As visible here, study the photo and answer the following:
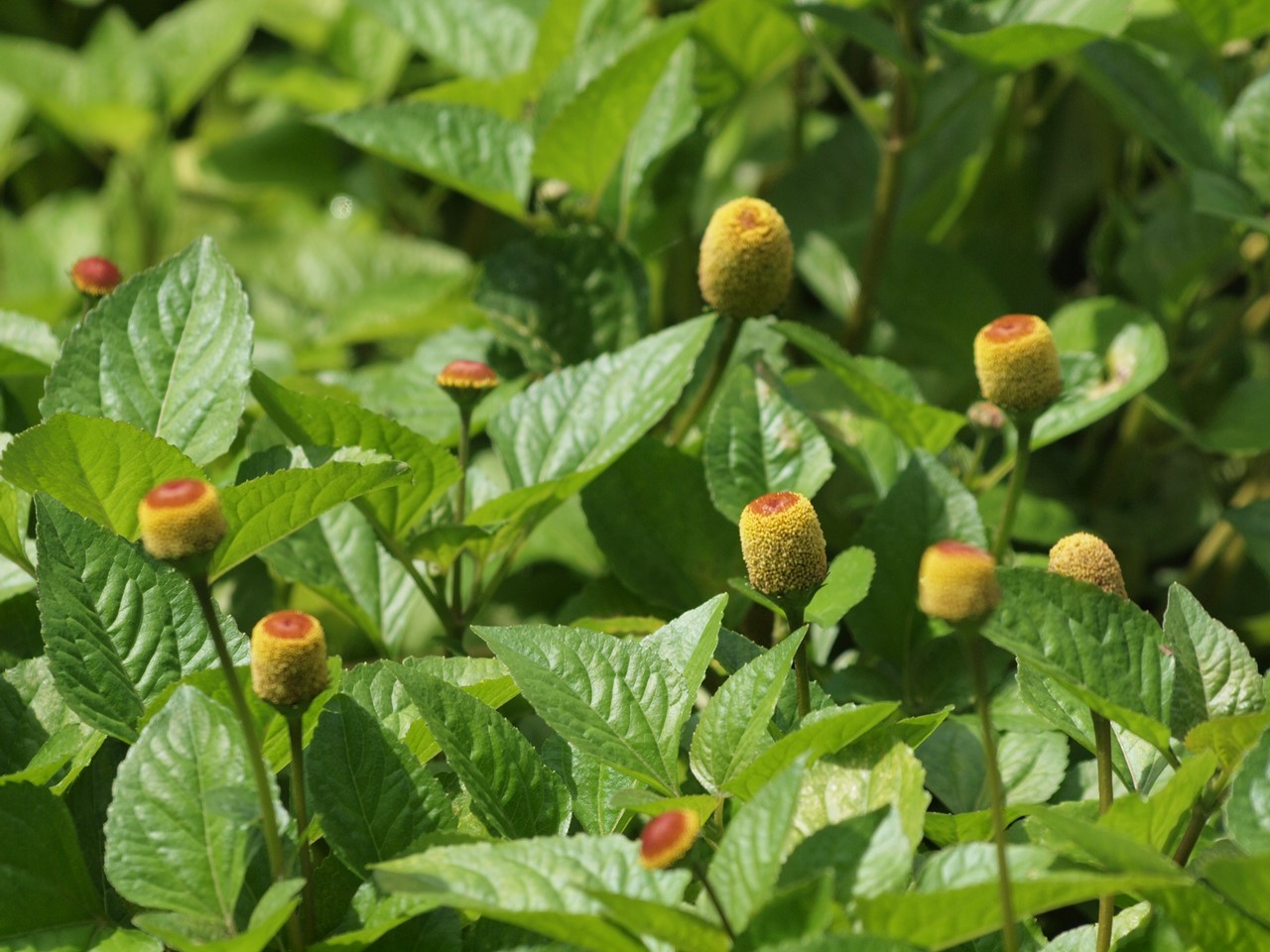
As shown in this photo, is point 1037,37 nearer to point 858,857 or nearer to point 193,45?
point 858,857

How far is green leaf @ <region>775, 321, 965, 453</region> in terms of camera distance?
1212 mm

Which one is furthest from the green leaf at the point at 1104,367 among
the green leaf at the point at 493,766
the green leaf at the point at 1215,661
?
the green leaf at the point at 493,766

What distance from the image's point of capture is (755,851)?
A: 741mm

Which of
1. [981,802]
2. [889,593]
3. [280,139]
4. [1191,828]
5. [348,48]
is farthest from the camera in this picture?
[280,139]

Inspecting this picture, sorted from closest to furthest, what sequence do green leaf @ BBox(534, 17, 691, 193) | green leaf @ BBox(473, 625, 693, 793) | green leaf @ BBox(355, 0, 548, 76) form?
green leaf @ BBox(473, 625, 693, 793)
green leaf @ BBox(534, 17, 691, 193)
green leaf @ BBox(355, 0, 548, 76)

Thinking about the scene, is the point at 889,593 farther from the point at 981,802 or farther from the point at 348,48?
the point at 348,48

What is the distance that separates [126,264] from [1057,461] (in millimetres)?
1320

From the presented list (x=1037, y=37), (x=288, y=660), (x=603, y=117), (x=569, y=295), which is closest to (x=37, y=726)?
(x=288, y=660)

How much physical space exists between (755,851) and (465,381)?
51 cm

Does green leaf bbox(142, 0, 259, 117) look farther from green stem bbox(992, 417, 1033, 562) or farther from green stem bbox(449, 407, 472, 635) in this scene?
green stem bbox(992, 417, 1033, 562)

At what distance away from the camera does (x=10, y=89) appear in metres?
2.32

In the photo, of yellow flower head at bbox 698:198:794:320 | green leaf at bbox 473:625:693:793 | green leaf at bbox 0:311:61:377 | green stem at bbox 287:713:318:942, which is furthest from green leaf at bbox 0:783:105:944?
yellow flower head at bbox 698:198:794:320

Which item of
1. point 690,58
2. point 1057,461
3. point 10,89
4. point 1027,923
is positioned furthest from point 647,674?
point 10,89

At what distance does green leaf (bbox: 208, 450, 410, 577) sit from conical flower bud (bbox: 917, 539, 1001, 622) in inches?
14.3
